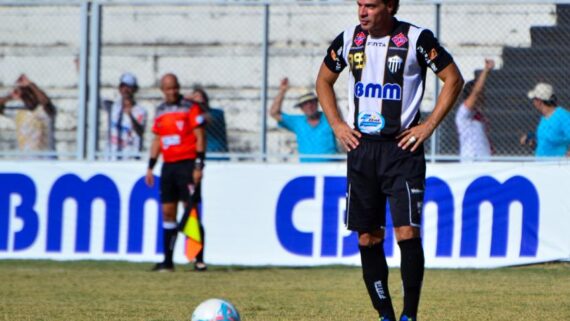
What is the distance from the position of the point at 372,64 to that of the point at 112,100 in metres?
9.04

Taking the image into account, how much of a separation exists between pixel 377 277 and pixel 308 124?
25.7ft

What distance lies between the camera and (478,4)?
15062 mm

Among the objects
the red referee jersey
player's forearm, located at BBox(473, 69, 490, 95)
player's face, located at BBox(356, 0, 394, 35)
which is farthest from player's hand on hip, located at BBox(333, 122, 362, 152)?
player's forearm, located at BBox(473, 69, 490, 95)

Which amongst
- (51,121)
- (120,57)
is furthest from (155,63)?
(51,121)

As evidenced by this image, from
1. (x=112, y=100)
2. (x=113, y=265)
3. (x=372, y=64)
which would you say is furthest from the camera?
(x=112, y=100)

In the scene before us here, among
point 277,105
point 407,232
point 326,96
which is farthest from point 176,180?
point 407,232

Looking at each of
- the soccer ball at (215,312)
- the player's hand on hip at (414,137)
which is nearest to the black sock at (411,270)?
the player's hand on hip at (414,137)

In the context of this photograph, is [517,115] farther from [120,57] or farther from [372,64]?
[372,64]

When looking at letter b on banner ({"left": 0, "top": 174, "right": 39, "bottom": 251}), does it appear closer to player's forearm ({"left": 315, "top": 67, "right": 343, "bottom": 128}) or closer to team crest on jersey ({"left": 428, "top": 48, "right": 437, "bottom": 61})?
player's forearm ({"left": 315, "top": 67, "right": 343, "bottom": 128})

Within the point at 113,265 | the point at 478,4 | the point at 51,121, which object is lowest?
the point at 113,265

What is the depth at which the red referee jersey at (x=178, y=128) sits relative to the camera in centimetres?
1464

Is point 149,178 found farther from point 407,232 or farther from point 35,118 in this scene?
point 407,232

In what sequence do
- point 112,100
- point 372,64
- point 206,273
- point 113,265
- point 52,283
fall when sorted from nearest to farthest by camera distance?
point 372,64
point 52,283
point 206,273
point 113,265
point 112,100

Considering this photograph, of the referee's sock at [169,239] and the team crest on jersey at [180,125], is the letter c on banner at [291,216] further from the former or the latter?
the team crest on jersey at [180,125]
